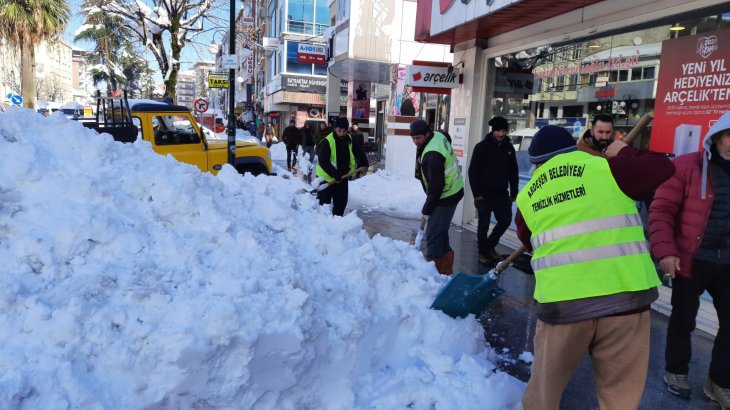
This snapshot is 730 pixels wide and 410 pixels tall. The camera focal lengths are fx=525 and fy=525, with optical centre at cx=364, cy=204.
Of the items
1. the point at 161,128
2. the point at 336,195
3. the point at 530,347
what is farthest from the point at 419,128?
the point at 161,128

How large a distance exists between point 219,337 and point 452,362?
1552 millimetres

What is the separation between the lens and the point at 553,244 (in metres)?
2.48

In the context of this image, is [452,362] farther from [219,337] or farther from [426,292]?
[219,337]

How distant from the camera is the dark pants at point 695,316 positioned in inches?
127

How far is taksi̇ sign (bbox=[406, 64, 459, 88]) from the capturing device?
8828mm

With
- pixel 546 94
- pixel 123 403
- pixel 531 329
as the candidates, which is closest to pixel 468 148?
pixel 546 94

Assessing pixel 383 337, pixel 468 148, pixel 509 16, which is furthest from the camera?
pixel 468 148

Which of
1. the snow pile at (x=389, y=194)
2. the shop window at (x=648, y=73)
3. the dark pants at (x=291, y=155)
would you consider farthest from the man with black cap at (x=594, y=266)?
the dark pants at (x=291, y=155)

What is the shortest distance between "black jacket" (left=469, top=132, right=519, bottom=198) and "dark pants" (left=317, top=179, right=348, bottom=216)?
1.69 meters

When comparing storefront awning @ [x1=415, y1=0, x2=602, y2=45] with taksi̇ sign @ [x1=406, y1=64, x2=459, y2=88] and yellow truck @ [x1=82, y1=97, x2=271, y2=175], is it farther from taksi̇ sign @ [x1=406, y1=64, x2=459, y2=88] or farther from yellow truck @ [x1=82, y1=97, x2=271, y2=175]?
yellow truck @ [x1=82, y1=97, x2=271, y2=175]

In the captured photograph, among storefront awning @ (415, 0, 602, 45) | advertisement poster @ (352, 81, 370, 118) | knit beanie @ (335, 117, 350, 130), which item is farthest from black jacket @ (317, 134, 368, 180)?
advertisement poster @ (352, 81, 370, 118)

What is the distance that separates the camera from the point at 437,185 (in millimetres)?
5105

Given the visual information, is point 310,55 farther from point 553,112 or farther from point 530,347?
point 530,347

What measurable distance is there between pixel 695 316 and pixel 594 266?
1526mm
